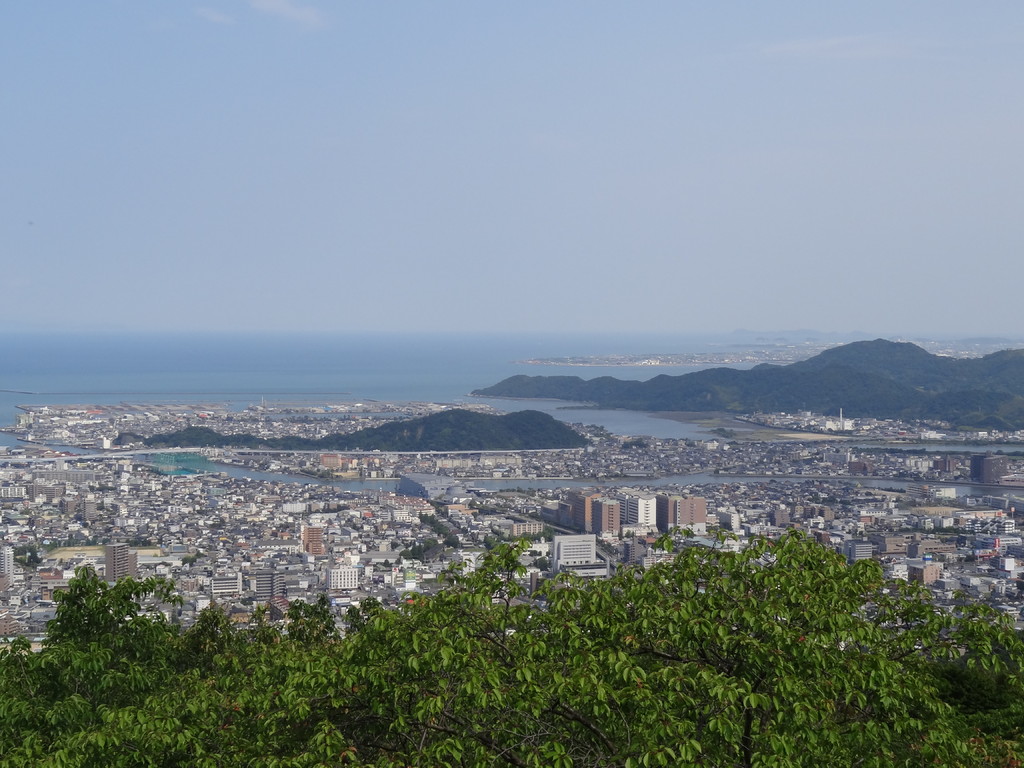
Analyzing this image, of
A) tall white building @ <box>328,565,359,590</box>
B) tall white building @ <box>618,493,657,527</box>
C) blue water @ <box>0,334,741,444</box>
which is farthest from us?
blue water @ <box>0,334,741,444</box>

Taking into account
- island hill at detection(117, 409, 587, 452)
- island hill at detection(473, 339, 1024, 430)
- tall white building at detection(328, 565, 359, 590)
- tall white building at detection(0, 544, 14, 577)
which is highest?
island hill at detection(473, 339, 1024, 430)

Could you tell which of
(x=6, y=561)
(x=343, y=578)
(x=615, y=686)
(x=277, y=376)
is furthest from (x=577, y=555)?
(x=277, y=376)

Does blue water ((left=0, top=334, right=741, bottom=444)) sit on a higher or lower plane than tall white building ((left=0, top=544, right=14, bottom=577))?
higher

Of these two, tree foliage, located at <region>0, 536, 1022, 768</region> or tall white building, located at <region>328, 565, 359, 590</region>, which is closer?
tree foliage, located at <region>0, 536, 1022, 768</region>

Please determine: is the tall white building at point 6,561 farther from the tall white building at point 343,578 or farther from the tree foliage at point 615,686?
the tree foliage at point 615,686

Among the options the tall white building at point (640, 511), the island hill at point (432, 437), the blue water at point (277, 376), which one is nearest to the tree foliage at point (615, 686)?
the tall white building at point (640, 511)

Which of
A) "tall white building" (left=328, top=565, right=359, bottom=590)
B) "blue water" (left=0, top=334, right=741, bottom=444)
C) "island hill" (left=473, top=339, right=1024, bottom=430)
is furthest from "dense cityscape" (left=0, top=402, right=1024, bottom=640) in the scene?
"blue water" (left=0, top=334, right=741, bottom=444)

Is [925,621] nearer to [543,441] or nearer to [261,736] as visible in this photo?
[261,736]

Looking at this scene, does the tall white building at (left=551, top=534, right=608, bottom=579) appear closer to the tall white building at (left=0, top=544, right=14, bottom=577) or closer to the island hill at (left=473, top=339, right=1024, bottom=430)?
the tall white building at (left=0, top=544, right=14, bottom=577)
